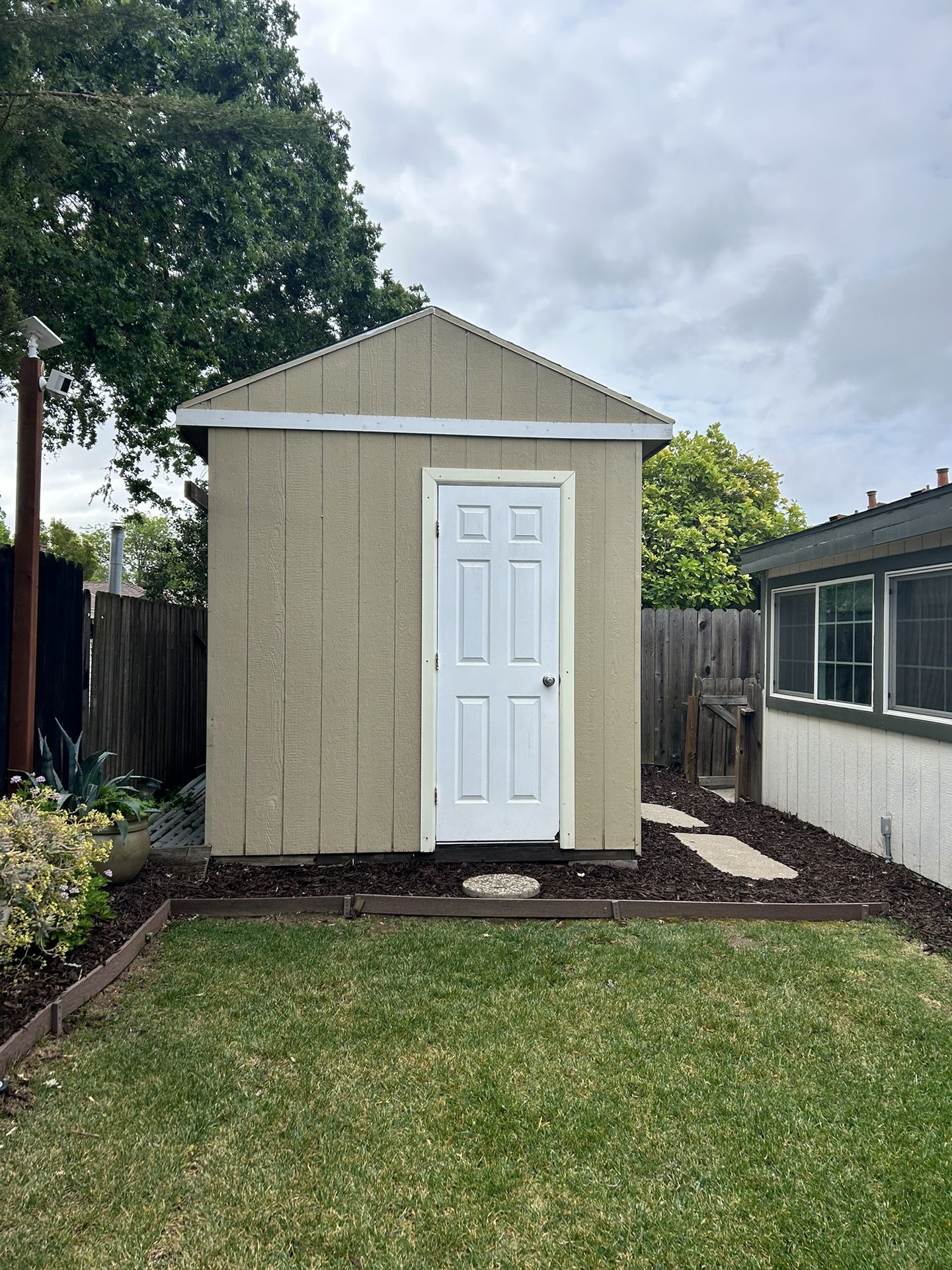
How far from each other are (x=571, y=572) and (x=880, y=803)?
264cm

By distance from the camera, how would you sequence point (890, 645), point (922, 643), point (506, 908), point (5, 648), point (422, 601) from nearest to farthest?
point (5, 648) → point (506, 908) → point (422, 601) → point (922, 643) → point (890, 645)

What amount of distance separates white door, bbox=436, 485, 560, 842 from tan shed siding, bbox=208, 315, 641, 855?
0.16 meters

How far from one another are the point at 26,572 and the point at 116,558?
452cm

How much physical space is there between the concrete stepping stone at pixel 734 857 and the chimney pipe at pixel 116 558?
18.8ft

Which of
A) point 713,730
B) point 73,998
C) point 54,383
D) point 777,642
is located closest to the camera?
point 73,998

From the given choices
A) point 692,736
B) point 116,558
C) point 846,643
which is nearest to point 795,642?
point 846,643

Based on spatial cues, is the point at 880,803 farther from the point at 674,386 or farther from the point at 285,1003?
the point at 674,386

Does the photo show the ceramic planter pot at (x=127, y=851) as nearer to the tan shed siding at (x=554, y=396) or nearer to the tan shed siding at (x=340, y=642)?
the tan shed siding at (x=340, y=642)

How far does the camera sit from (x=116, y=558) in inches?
309

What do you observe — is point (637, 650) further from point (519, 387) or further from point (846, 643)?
point (846, 643)

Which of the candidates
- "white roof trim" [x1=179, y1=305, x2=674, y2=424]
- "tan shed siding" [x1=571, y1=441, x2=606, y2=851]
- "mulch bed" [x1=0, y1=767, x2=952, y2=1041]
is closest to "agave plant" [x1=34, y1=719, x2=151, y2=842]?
"mulch bed" [x1=0, y1=767, x2=952, y2=1041]

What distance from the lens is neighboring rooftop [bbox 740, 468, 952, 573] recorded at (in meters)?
4.27

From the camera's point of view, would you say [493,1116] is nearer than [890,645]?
Yes

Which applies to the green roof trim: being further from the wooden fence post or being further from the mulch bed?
the mulch bed
